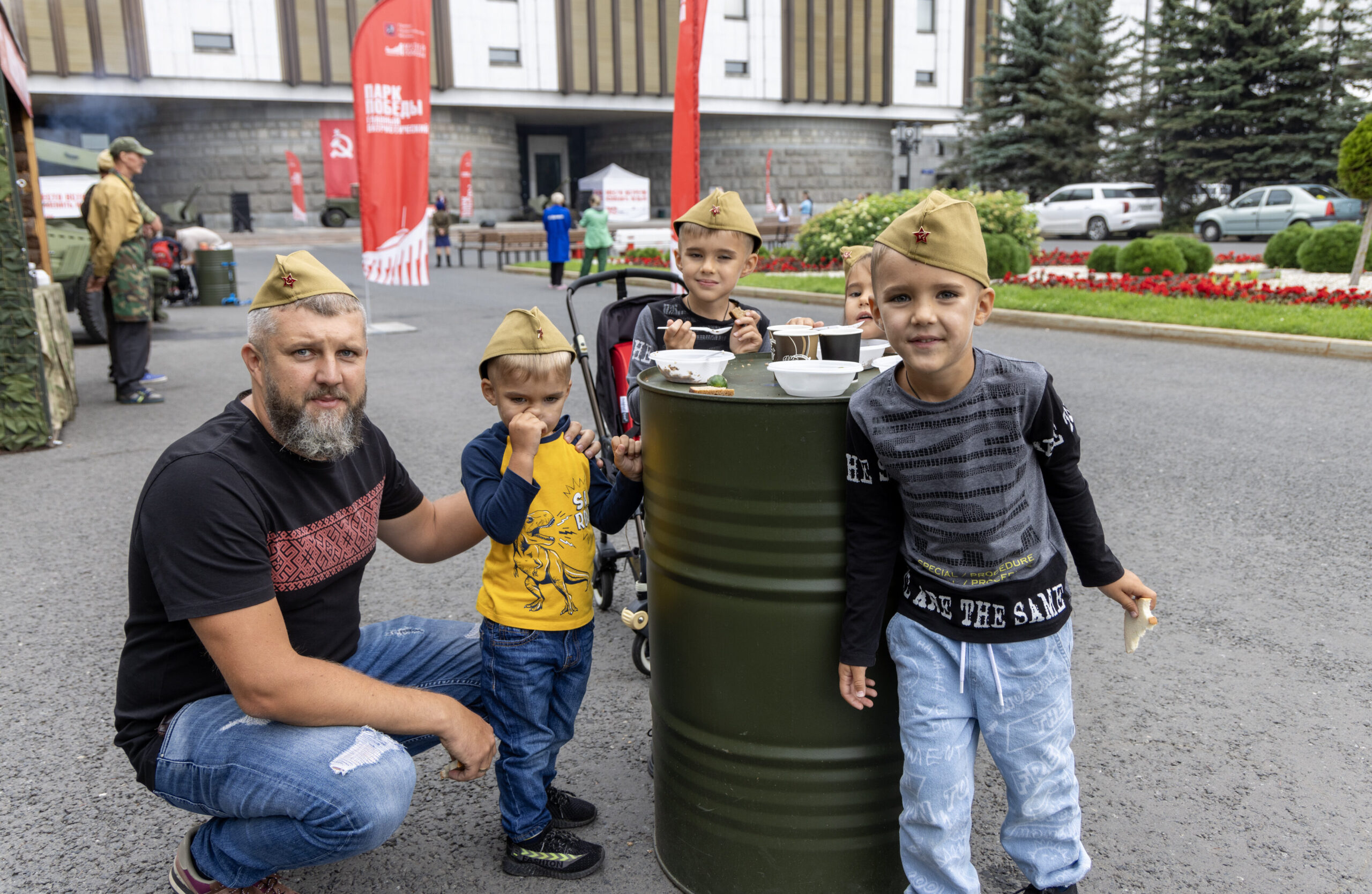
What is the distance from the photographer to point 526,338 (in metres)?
2.53

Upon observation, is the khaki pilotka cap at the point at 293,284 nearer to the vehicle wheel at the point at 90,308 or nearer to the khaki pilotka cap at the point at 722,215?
the khaki pilotka cap at the point at 722,215

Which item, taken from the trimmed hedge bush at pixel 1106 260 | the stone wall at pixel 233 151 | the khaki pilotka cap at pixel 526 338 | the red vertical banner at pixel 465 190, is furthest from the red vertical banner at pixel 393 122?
the stone wall at pixel 233 151

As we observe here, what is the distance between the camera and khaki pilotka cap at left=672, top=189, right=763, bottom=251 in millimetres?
3430

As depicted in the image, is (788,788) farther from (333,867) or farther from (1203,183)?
(1203,183)

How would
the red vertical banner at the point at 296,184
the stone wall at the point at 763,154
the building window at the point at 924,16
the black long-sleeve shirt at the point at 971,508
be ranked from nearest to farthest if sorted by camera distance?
the black long-sleeve shirt at the point at 971,508 → the red vertical banner at the point at 296,184 → the stone wall at the point at 763,154 → the building window at the point at 924,16

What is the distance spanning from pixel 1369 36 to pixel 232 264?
1339 inches

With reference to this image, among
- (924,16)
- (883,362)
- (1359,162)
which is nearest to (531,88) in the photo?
(924,16)

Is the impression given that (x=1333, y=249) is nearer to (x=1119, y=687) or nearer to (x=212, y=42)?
(x=1119, y=687)

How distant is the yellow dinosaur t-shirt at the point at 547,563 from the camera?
2576mm

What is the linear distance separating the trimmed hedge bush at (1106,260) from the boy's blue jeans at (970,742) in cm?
1596

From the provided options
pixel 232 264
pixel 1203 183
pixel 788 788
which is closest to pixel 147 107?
pixel 232 264

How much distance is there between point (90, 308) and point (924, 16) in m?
44.9

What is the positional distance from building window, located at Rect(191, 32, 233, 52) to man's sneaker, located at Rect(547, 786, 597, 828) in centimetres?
4082

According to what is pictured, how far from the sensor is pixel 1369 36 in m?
32.4
